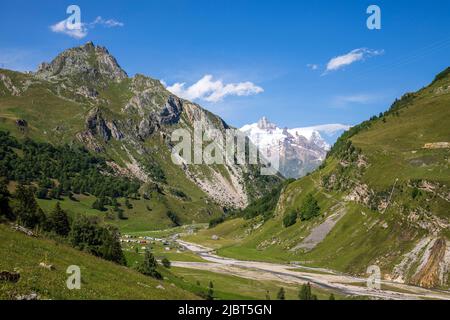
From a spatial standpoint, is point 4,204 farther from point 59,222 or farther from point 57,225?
point 59,222

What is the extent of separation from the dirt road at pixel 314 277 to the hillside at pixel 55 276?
8291 centimetres

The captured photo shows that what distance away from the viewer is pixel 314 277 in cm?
13938

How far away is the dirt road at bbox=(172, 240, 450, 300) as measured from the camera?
111312 mm

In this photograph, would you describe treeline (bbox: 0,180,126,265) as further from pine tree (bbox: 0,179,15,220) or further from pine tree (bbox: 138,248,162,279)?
pine tree (bbox: 138,248,162,279)

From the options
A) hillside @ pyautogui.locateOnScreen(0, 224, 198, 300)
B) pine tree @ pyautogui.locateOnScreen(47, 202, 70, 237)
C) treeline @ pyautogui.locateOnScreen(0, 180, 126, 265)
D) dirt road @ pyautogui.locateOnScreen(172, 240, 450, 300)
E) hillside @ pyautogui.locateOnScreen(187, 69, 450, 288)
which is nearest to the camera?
hillside @ pyautogui.locateOnScreen(0, 224, 198, 300)

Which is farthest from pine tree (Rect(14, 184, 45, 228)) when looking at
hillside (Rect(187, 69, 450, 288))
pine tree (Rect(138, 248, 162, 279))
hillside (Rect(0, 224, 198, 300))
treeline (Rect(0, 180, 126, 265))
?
hillside (Rect(187, 69, 450, 288))

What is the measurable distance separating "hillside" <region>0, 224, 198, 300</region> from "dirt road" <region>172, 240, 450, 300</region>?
272ft

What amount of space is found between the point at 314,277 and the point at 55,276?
120 meters

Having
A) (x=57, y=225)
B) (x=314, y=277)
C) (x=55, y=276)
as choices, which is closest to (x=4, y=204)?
(x=57, y=225)

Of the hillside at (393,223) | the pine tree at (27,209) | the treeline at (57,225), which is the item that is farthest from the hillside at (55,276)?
the hillside at (393,223)

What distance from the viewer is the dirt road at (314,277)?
111 metres
